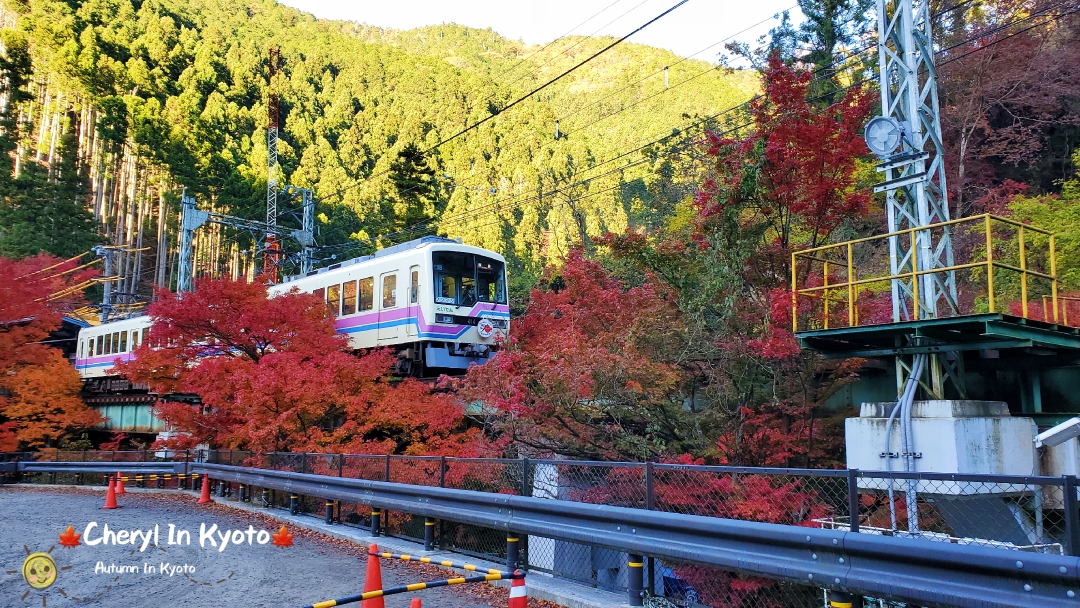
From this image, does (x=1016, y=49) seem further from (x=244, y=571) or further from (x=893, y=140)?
(x=244, y=571)

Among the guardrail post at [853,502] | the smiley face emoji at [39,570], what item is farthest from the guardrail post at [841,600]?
the smiley face emoji at [39,570]

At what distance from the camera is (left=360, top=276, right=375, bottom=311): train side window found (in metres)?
20.3

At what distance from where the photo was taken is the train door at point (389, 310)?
19.3 m

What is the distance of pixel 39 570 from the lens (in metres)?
7.91

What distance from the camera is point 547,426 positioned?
12875mm

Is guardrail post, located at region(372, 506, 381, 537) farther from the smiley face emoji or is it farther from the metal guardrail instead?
the smiley face emoji

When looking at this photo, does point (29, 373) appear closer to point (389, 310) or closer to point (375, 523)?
point (389, 310)

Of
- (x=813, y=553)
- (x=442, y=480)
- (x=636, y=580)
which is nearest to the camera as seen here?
(x=813, y=553)

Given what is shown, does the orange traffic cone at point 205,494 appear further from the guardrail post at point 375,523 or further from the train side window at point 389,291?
the guardrail post at point 375,523

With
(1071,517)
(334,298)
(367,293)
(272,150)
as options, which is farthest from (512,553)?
(272,150)

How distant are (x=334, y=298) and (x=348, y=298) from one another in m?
0.75

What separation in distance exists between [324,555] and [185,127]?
196 feet

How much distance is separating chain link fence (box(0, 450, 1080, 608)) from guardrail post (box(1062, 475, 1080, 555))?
2.99 ft

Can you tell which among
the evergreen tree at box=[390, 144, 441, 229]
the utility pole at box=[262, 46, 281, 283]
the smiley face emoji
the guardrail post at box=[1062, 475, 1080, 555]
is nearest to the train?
the smiley face emoji
